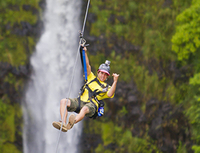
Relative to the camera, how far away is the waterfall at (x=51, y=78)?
57.0 ft

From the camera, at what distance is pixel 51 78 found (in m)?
17.6

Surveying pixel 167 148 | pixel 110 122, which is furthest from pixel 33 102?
pixel 167 148

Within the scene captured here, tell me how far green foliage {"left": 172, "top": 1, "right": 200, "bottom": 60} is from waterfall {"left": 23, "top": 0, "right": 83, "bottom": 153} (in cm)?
577

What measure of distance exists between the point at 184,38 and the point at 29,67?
337 inches

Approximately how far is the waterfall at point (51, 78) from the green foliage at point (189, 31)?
18.9 feet

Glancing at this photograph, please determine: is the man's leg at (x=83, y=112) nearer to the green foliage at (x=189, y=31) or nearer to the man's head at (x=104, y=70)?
the man's head at (x=104, y=70)

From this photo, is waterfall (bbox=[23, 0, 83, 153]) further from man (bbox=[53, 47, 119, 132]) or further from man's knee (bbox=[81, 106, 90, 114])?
man's knee (bbox=[81, 106, 90, 114])

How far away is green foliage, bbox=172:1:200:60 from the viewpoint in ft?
47.9

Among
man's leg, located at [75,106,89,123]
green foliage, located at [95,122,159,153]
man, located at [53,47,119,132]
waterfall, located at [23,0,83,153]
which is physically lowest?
man's leg, located at [75,106,89,123]

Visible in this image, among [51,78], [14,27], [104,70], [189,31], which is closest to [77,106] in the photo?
[104,70]

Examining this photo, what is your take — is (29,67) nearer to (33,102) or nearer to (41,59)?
(41,59)

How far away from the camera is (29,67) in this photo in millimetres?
17344

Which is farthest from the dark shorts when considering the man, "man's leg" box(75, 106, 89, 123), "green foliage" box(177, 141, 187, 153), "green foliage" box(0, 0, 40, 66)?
"green foliage" box(177, 141, 187, 153)

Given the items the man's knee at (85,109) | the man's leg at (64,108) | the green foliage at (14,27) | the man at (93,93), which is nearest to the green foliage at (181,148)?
the green foliage at (14,27)
